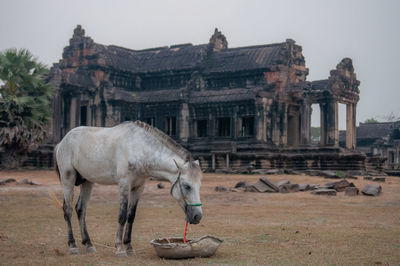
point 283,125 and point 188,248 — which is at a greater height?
point 283,125

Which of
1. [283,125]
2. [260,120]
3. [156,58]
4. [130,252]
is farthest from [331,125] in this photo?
[130,252]

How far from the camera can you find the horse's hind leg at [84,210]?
30.0ft

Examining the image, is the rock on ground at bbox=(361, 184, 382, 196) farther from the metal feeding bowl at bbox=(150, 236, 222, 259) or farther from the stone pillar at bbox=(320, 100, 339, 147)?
the stone pillar at bbox=(320, 100, 339, 147)

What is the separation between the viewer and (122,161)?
881 cm

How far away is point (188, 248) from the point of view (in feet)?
27.1

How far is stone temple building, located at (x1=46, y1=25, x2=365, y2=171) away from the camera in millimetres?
35781

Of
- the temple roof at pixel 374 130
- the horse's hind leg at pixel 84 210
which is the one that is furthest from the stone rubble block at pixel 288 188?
the temple roof at pixel 374 130

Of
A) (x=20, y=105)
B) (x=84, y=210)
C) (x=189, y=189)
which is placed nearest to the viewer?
(x=189, y=189)

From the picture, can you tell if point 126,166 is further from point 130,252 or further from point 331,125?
point 331,125

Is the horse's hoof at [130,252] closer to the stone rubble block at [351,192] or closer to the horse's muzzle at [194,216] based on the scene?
the horse's muzzle at [194,216]

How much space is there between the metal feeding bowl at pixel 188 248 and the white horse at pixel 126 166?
1.52 feet

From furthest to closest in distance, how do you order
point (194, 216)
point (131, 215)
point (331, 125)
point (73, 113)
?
1. point (73, 113)
2. point (331, 125)
3. point (131, 215)
4. point (194, 216)

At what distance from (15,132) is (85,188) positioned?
22941 millimetres

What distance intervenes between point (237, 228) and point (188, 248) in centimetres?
400
